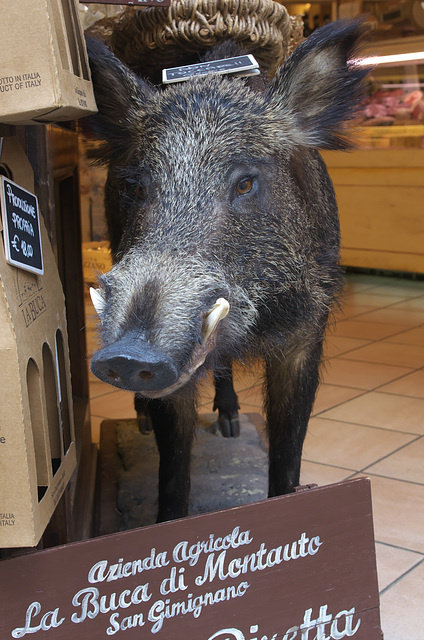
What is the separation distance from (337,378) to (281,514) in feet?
7.97

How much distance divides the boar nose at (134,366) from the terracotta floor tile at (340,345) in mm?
2981

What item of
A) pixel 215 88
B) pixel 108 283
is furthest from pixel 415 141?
pixel 108 283

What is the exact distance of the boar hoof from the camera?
2.67m

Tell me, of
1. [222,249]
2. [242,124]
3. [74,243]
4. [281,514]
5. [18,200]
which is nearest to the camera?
[18,200]

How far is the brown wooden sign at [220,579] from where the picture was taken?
1130mm

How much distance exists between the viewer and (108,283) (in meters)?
1.31

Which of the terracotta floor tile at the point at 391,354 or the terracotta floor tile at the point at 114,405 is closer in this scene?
the terracotta floor tile at the point at 114,405

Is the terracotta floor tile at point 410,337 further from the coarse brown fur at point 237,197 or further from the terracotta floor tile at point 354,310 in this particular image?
the coarse brown fur at point 237,197

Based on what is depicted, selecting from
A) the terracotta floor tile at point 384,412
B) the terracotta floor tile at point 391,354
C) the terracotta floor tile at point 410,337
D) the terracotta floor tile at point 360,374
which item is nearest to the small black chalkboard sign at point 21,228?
the terracotta floor tile at point 384,412

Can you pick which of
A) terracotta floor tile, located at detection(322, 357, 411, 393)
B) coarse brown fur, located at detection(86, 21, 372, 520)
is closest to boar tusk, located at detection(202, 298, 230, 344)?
coarse brown fur, located at detection(86, 21, 372, 520)

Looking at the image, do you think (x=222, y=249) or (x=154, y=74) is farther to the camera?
(x=154, y=74)

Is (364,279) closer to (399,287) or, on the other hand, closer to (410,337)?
(399,287)

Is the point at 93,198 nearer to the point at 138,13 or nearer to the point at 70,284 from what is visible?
the point at 70,284

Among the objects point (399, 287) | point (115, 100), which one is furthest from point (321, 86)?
point (399, 287)
